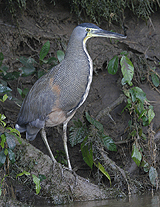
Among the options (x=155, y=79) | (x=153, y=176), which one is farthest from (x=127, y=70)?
(x=153, y=176)

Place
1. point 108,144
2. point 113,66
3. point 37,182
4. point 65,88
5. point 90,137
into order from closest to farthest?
point 37,182 < point 65,88 < point 90,137 < point 108,144 < point 113,66

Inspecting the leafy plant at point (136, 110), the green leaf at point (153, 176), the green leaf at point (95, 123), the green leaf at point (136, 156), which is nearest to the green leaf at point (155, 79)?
the leafy plant at point (136, 110)

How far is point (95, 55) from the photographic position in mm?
4395

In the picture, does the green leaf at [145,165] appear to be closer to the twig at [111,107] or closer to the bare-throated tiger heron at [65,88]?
the twig at [111,107]

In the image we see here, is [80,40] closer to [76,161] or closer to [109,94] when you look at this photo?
[109,94]

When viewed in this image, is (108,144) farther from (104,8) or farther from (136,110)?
(104,8)

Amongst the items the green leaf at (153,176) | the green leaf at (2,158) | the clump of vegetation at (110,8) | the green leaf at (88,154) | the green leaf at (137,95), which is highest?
the clump of vegetation at (110,8)

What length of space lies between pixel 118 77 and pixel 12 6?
180cm

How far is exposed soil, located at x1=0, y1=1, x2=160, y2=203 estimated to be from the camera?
3.96 meters

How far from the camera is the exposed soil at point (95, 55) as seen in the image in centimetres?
396

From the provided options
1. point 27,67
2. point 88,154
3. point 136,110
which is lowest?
point 88,154

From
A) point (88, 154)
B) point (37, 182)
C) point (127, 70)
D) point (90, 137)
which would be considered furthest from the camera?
point (127, 70)

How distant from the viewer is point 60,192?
2760 millimetres

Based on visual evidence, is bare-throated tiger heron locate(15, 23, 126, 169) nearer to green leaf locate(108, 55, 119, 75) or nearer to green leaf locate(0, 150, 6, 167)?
green leaf locate(0, 150, 6, 167)
